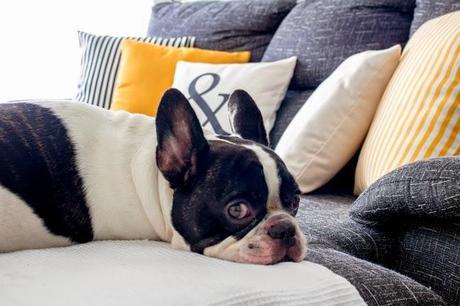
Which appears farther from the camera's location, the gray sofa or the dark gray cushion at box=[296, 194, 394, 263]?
the dark gray cushion at box=[296, 194, 394, 263]

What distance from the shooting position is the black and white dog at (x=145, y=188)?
1055mm

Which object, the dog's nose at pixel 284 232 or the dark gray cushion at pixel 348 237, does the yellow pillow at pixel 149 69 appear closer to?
the dark gray cushion at pixel 348 237

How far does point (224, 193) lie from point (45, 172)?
0.99 feet

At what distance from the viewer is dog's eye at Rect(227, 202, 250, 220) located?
1065 mm

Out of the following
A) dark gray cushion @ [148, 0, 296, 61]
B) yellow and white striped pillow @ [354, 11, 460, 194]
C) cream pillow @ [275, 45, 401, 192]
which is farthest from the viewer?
dark gray cushion @ [148, 0, 296, 61]

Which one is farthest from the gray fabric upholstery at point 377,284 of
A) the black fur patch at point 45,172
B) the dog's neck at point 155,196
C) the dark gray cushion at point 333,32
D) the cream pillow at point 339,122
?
the dark gray cushion at point 333,32

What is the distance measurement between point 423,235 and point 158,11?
1842 mm

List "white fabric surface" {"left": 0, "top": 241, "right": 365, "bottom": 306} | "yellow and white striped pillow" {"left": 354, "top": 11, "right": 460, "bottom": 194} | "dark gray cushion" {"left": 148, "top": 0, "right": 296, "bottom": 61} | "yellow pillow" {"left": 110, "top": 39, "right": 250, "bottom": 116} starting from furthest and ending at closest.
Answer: "dark gray cushion" {"left": 148, "top": 0, "right": 296, "bottom": 61} < "yellow pillow" {"left": 110, "top": 39, "right": 250, "bottom": 116} < "yellow and white striped pillow" {"left": 354, "top": 11, "right": 460, "bottom": 194} < "white fabric surface" {"left": 0, "top": 241, "right": 365, "bottom": 306}

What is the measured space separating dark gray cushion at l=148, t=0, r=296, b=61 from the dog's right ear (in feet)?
4.22

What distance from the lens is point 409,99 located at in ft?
4.98

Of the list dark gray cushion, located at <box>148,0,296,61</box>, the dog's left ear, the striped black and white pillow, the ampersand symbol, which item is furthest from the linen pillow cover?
the dog's left ear

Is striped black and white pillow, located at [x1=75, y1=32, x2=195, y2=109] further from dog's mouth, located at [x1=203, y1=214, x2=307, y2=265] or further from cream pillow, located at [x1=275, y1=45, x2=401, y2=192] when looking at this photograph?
dog's mouth, located at [x1=203, y1=214, x2=307, y2=265]

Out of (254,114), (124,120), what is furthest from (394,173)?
(124,120)

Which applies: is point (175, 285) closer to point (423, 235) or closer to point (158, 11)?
point (423, 235)
